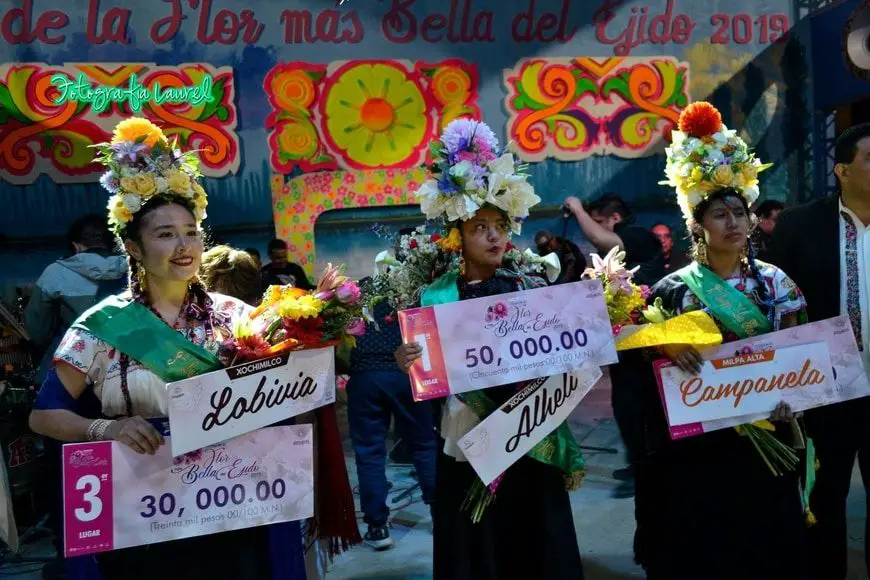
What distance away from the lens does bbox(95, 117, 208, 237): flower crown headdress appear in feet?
8.64

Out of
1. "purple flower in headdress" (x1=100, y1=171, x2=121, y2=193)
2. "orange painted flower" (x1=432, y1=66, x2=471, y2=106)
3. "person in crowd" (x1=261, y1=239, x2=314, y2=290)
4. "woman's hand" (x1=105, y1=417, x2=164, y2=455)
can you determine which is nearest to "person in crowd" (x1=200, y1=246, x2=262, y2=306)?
"purple flower in headdress" (x1=100, y1=171, x2=121, y2=193)

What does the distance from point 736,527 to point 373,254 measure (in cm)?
477

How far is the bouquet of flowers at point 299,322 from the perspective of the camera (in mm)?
2584

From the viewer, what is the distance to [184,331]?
2.67m

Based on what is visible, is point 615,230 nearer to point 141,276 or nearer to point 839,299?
point 839,299

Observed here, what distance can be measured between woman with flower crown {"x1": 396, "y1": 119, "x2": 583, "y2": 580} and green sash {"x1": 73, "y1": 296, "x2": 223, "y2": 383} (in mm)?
707

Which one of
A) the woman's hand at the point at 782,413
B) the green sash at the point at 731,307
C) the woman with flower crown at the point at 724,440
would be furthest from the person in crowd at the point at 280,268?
the woman's hand at the point at 782,413

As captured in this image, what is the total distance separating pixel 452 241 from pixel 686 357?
3.14ft

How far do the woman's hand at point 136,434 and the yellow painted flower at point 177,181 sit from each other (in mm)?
740

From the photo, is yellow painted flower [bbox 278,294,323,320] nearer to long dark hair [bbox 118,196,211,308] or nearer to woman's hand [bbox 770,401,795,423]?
long dark hair [bbox 118,196,211,308]

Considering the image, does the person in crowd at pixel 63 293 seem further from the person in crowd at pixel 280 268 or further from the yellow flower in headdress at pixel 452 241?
the yellow flower in headdress at pixel 452 241

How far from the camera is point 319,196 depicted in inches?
292

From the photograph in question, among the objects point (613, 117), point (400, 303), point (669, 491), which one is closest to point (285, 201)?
point (613, 117)

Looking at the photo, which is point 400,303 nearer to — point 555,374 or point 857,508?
point 555,374
